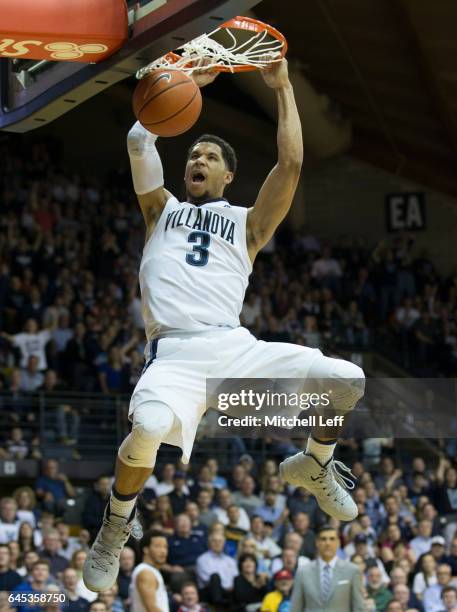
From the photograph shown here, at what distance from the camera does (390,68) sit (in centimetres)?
1958

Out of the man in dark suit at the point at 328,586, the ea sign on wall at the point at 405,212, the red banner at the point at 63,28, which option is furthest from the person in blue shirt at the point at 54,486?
the ea sign on wall at the point at 405,212

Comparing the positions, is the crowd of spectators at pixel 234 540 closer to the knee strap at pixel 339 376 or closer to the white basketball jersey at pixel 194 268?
the white basketball jersey at pixel 194 268

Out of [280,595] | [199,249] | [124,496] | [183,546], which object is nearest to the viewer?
[124,496]

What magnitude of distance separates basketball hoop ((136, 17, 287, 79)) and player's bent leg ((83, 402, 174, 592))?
1.73m

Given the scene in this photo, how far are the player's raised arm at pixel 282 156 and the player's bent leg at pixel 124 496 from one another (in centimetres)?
125

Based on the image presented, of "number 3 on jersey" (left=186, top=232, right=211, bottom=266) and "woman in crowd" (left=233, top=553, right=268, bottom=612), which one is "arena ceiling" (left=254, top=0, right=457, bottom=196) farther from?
"number 3 on jersey" (left=186, top=232, right=211, bottom=266)

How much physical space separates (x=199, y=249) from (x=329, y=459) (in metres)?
1.35

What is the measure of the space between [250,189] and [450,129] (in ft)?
15.4

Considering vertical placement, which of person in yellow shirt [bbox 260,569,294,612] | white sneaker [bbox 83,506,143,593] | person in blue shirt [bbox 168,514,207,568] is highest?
white sneaker [bbox 83,506,143,593]

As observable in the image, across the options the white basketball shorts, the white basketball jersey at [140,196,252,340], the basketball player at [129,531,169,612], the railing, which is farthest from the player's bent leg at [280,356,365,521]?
the railing

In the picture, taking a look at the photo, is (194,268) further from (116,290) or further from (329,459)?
(116,290)

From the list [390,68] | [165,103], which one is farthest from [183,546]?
[390,68]

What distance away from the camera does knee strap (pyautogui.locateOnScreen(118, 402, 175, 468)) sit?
5977 mm

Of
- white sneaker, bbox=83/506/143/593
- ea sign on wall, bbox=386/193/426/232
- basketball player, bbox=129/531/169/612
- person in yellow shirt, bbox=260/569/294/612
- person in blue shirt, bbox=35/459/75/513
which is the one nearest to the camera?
white sneaker, bbox=83/506/143/593
